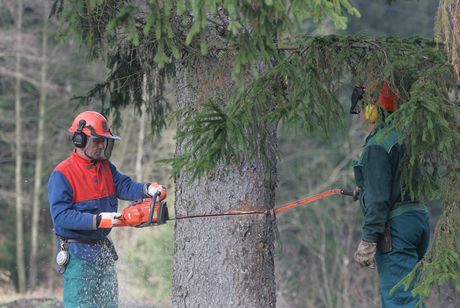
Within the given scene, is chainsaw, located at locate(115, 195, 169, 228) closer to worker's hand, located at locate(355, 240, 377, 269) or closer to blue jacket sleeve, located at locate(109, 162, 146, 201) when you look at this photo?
blue jacket sleeve, located at locate(109, 162, 146, 201)

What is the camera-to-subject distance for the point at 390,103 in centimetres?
507

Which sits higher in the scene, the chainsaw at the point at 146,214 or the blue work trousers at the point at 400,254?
the chainsaw at the point at 146,214

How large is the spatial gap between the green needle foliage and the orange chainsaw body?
51 cm

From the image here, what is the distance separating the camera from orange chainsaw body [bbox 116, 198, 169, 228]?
550cm

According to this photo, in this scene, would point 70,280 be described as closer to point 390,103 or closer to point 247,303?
point 247,303

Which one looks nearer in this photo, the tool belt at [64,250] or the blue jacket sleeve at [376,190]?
the blue jacket sleeve at [376,190]

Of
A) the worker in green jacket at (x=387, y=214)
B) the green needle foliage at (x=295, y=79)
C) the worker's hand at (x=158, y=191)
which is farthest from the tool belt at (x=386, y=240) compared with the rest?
the worker's hand at (x=158, y=191)

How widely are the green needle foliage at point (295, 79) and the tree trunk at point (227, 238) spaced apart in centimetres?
16

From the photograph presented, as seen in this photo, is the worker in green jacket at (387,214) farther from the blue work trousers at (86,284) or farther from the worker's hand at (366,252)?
the blue work trousers at (86,284)

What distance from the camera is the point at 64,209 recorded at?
554 cm

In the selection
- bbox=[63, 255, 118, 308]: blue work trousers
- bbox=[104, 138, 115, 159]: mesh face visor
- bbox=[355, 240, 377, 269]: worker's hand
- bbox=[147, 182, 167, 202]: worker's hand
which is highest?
bbox=[104, 138, 115, 159]: mesh face visor

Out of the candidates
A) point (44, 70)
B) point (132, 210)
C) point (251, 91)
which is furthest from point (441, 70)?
point (44, 70)

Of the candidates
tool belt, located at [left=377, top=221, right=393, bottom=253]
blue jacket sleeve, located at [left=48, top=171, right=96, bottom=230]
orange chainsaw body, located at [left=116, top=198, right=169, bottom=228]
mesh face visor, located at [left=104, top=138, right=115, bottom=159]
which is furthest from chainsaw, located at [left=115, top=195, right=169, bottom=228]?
tool belt, located at [left=377, top=221, right=393, bottom=253]

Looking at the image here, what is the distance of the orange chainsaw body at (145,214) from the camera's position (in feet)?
18.0
